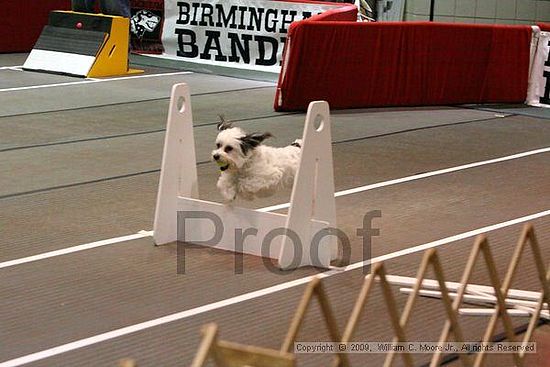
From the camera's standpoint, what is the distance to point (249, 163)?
242 inches

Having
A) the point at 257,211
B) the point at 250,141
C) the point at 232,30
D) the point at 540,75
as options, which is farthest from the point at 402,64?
the point at 250,141

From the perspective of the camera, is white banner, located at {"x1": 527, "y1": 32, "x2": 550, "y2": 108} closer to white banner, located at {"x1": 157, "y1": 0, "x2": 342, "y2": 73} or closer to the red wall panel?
the red wall panel

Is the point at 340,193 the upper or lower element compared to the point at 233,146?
lower

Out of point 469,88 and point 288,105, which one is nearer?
point 288,105

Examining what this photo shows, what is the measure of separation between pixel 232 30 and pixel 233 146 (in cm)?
969

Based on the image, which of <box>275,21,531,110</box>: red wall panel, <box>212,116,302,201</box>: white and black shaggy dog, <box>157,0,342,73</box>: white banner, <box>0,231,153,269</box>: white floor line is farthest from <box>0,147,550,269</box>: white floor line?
<box>157,0,342,73</box>: white banner

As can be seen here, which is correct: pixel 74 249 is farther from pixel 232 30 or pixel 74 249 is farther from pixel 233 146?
pixel 232 30

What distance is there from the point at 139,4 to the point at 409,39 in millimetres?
5428

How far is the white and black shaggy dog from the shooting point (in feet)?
A: 19.8

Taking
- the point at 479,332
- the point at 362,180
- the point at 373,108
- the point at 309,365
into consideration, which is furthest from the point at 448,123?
the point at 309,365

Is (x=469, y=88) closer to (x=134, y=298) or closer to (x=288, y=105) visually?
(x=288, y=105)

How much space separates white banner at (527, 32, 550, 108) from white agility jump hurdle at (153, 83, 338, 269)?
24.5 ft

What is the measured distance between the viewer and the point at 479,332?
5.28 meters

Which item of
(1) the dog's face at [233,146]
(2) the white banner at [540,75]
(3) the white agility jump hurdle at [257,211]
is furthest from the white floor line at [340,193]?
(2) the white banner at [540,75]
